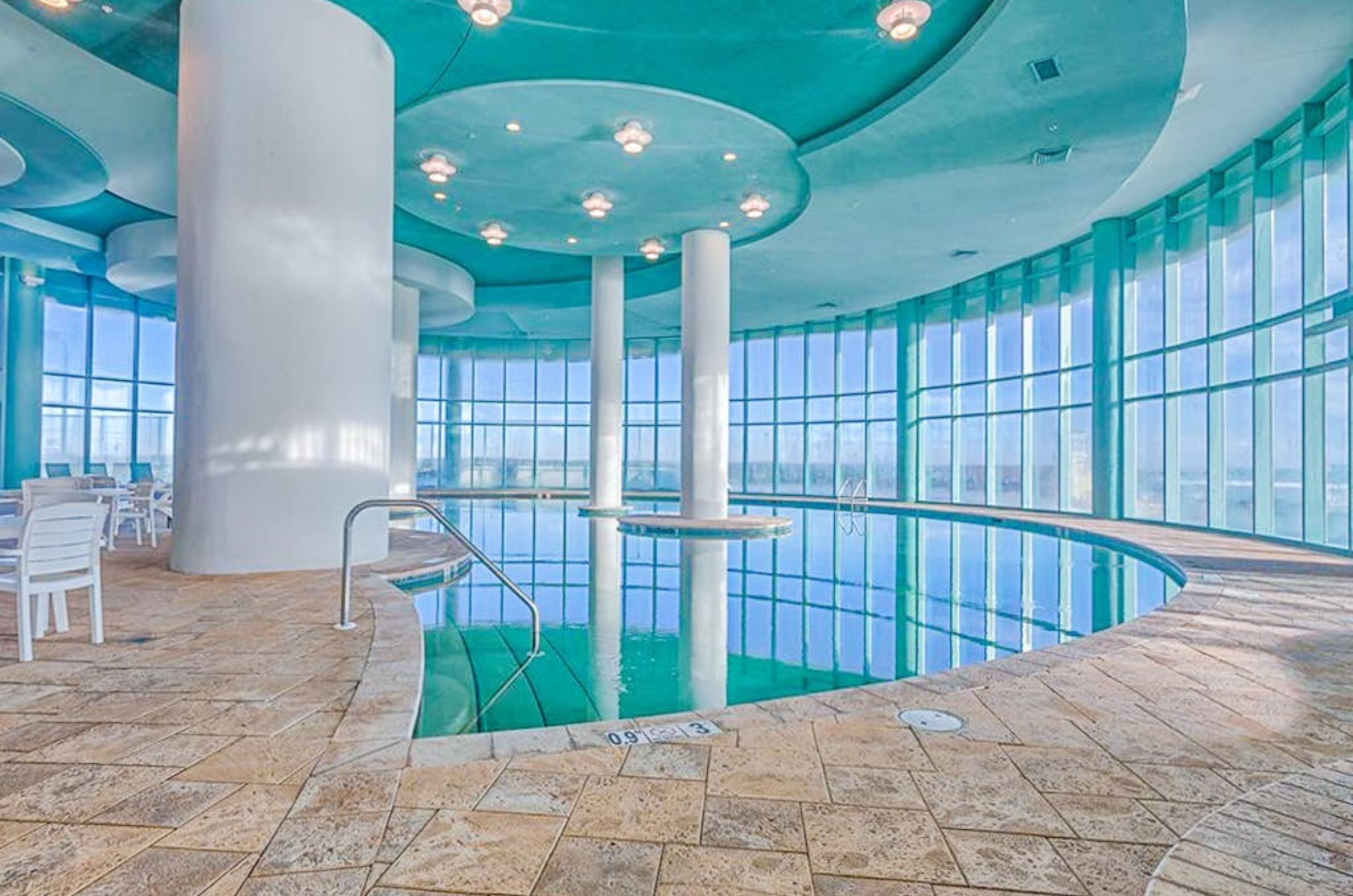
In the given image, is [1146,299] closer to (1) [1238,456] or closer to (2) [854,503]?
(1) [1238,456]

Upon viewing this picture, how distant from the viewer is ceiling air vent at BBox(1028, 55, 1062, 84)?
6.34 metres

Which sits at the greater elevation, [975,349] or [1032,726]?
[975,349]

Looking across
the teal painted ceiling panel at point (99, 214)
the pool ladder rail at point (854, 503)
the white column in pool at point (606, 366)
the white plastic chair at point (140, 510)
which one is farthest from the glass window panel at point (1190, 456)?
the teal painted ceiling panel at point (99, 214)

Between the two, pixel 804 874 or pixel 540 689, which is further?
pixel 540 689

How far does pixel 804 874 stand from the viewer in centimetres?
177

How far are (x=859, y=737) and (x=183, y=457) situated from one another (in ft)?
18.1

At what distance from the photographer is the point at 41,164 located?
8312 mm

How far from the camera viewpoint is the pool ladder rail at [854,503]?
40.6ft

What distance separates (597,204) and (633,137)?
2294 millimetres

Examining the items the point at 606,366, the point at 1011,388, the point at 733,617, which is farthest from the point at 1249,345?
the point at 606,366

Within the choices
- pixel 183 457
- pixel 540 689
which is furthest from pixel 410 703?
pixel 183 457

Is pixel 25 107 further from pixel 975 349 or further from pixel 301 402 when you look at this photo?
pixel 975 349

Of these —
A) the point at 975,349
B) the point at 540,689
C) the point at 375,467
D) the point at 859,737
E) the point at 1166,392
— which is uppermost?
the point at 975,349

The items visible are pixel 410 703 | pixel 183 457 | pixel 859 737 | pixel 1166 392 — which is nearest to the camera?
pixel 859 737
